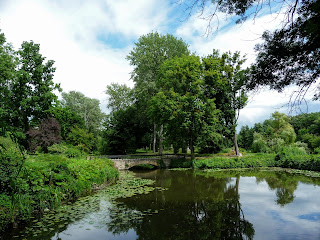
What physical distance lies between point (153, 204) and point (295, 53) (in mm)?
7813

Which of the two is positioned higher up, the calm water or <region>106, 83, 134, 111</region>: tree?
<region>106, 83, 134, 111</region>: tree

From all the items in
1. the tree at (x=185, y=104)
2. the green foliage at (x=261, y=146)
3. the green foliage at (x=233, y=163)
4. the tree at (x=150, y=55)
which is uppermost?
the tree at (x=150, y=55)

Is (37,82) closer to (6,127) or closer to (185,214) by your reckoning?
(185,214)

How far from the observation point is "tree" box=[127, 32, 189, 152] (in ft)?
104

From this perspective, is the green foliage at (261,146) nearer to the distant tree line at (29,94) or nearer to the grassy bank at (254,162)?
the grassy bank at (254,162)

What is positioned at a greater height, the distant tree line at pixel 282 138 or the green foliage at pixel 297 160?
the distant tree line at pixel 282 138

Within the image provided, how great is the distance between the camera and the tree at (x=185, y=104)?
990 inches

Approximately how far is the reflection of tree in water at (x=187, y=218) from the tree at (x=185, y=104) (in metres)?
14.0

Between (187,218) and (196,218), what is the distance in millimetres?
326

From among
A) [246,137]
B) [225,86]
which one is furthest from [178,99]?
[246,137]

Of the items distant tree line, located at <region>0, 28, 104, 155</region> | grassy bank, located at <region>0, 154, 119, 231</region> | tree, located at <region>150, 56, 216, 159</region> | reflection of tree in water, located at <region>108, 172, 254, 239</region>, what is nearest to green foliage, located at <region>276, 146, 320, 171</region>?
tree, located at <region>150, 56, 216, 159</region>

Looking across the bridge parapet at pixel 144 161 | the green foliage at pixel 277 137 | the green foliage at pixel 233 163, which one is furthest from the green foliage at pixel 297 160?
the bridge parapet at pixel 144 161

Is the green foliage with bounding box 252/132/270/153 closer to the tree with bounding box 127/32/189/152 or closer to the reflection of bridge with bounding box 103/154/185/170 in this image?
the reflection of bridge with bounding box 103/154/185/170

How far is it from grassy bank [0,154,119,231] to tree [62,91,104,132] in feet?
121
